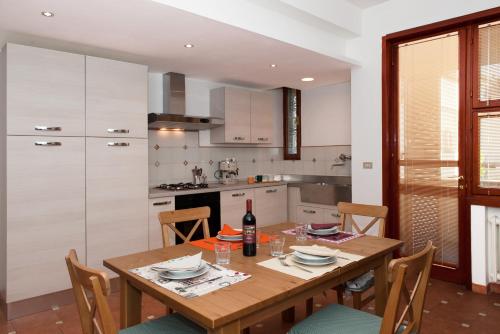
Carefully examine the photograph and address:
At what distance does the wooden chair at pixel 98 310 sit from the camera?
47.2 inches

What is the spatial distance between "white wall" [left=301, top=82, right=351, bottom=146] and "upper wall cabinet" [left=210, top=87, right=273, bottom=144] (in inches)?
21.1

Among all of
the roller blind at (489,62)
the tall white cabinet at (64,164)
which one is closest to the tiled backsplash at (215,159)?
the tall white cabinet at (64,164)

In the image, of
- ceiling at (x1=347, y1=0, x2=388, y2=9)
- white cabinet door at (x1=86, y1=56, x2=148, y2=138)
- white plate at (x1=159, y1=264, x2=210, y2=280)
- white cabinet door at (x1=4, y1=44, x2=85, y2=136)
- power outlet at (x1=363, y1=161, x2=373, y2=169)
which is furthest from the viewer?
power outlet at (x1=363, y1=161, x2=373, y2=169)

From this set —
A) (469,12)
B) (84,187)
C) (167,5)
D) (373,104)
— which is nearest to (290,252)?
(167,5)

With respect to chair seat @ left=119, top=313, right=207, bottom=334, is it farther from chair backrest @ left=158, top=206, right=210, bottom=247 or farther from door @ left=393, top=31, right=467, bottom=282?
door @ left=393, top=31, right=467, bottom=282

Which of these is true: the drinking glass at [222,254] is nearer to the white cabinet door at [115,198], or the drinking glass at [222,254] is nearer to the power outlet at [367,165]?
the white cabinet door at [115,198]

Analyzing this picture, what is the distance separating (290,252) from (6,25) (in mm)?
2566

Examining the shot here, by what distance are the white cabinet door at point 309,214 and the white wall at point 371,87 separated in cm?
82

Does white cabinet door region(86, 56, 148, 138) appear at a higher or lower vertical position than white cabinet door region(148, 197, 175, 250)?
higher

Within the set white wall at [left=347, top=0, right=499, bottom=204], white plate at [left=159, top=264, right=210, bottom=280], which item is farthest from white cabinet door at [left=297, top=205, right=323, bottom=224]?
white plate at [left=159, top=264, right=210, bottom=280]

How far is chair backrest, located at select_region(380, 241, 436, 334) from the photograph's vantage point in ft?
4.20

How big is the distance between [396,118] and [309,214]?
1746 millimetres

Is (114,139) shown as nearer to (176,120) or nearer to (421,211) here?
(176,120)

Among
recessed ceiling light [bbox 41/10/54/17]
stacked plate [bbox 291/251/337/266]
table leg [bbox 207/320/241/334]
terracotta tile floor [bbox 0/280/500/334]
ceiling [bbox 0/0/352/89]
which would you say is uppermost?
ceiling [bbox 0/0/352/89]
